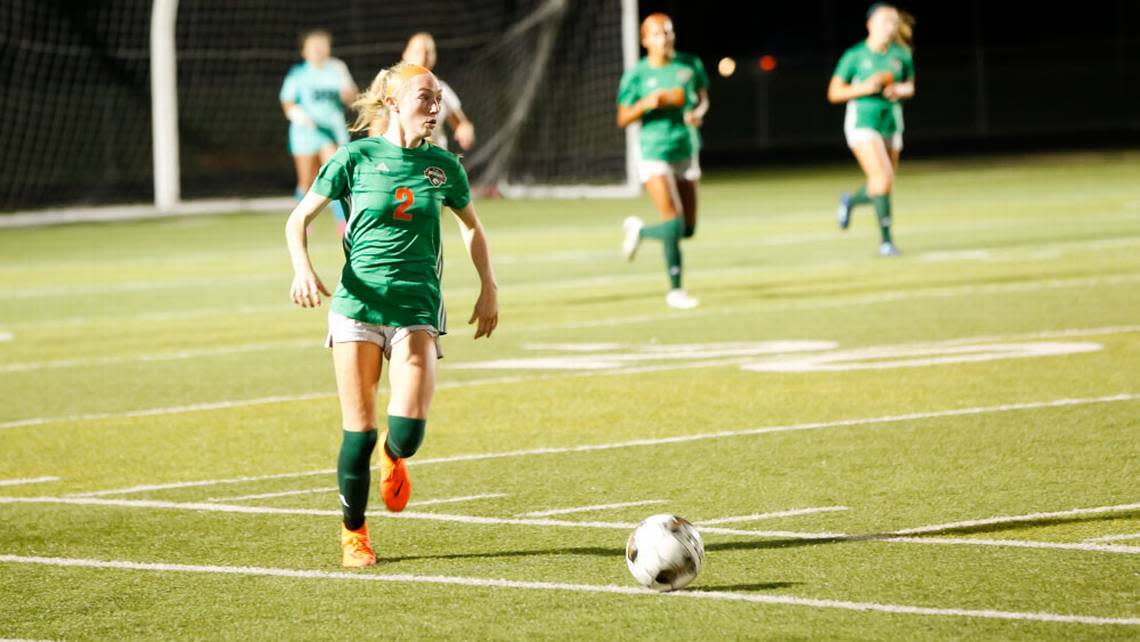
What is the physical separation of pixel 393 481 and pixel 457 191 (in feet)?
3.54

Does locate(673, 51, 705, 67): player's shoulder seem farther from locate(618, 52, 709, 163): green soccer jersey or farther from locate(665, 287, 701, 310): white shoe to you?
locate(665, 287, 701, 310): white shoe

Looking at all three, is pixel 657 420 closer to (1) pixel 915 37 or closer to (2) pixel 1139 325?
(2) pixel 1139 325

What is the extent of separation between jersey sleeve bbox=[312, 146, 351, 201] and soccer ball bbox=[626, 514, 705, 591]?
1.65 m

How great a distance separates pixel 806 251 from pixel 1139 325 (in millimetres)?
6570

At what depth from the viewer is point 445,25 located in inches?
1239

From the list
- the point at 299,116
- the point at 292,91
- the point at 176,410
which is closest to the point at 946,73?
the point at 292,91

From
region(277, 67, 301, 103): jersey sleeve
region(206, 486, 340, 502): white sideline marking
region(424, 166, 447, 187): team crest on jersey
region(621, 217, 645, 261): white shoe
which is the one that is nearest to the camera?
region(424, 166, 447, 187): team crest on jersey

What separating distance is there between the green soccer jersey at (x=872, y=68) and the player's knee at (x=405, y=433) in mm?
11510

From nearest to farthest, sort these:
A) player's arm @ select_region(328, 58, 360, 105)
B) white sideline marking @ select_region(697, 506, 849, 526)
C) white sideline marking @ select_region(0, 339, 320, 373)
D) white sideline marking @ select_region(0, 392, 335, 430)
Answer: white sideline marking @ select_region(697, 506, 849, 526), white sideline marking @ select_region(0, 392, 335, 430), white sideline marking @ select_region(0, 339, 320, 373), player's arm @ select_region(328, 58, 360, 105)

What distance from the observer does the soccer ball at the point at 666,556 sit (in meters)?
6.09

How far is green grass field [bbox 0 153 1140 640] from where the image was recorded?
6.01 meters

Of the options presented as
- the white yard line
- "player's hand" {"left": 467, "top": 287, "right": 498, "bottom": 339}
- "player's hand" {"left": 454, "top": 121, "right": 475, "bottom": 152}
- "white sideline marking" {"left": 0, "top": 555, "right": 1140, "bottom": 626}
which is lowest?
the white yard line

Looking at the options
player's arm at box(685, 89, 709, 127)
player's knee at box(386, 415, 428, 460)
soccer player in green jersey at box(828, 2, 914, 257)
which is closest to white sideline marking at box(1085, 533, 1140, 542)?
player's knee at box(386, 415, 428, 460)

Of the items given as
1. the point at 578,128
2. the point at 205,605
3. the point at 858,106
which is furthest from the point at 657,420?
the point at 578,128
